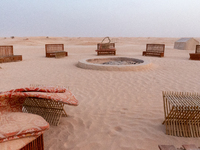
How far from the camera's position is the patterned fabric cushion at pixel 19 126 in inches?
86.2

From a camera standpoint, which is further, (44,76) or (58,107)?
(44,76)

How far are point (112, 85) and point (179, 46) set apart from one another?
18.3 meters

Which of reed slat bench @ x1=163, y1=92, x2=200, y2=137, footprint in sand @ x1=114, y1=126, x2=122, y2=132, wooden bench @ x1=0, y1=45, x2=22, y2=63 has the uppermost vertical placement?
wooden bench @ x1=0, y1=45, x2=22, y2=63

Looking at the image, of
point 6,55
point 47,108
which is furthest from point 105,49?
point 47,108

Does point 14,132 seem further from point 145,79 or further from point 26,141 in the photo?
point 145,79

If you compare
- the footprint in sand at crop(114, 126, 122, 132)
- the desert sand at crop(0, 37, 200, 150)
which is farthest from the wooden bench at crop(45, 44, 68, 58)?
the footprint in sand at crop(114, 126, 122, 132)

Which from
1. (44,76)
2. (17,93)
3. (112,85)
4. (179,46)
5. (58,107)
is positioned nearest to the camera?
(17,93)

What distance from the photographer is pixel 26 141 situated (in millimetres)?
2285

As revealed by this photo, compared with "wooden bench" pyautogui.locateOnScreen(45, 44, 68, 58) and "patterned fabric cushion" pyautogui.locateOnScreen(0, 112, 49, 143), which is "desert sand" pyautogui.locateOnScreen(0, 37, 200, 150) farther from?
"wooden bench" pyautogui.locateOnScreen(45, 44, 68, 58)

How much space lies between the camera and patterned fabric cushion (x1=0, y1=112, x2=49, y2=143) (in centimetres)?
219

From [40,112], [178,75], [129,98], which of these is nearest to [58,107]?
[40,112]

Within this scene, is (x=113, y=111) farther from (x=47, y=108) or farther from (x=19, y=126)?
(x=19, y=126)

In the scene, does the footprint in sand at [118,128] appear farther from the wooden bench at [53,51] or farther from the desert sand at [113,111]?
the wooden bench at [53,51]

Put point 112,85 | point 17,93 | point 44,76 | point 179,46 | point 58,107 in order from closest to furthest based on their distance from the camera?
1. point 17,93
2. point 58,107
3. point 112,85
4. point 44,76
5. point 179,46
